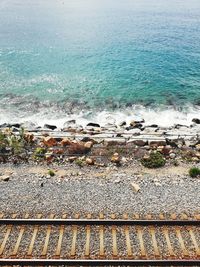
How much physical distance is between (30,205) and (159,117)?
18.9m

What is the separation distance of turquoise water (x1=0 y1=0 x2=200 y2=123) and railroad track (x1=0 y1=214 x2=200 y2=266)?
765 inches

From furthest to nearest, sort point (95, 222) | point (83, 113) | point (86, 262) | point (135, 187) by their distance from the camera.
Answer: point (83, 113) → point (135, 187) → point (95, 222) → point (86, 262)

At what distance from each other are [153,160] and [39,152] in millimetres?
7290

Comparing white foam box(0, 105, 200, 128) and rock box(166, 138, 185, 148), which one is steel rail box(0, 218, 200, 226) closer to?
rock box(166, 138, 185, 148)

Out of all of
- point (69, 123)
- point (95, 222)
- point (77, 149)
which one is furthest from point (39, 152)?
point (69, 123)

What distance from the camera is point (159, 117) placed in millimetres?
31062

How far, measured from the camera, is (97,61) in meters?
44.8

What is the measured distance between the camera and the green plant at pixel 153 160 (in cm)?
1935

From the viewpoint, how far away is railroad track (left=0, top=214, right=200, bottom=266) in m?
12.2

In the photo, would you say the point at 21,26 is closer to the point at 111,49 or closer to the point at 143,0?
the point at 111,49

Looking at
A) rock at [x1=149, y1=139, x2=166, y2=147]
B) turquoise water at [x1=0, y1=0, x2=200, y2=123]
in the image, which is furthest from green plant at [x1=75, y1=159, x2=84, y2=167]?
turquoise water at [x1=0, y1=0, x2=200, y2=123]

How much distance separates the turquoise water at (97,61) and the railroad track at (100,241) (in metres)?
19.4

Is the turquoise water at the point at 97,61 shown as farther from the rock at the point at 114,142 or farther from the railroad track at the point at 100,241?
the railroad track at the point at 100,241

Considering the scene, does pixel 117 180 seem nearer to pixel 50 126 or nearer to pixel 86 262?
pixel 86 262
